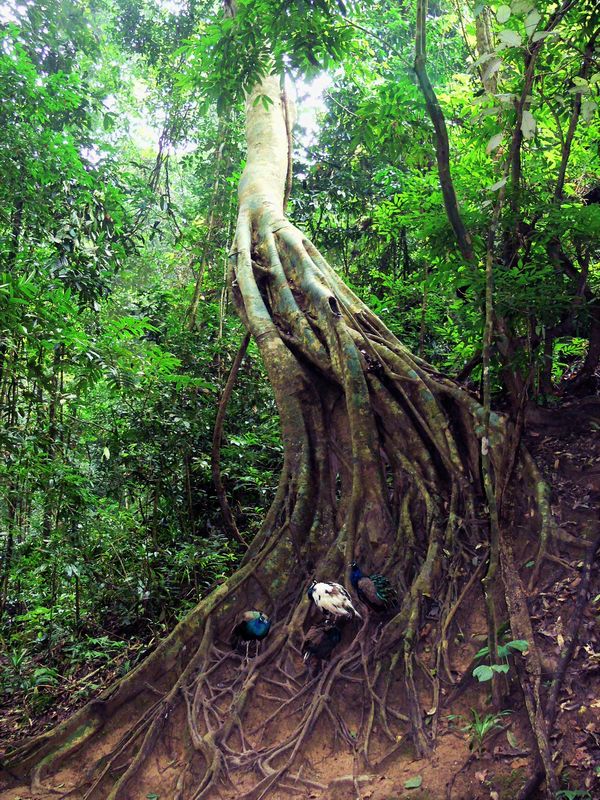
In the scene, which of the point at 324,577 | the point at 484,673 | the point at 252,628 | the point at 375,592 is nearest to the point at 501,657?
the point at 484,673

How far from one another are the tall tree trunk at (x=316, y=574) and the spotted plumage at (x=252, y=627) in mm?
78

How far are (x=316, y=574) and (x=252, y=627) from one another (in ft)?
1.63

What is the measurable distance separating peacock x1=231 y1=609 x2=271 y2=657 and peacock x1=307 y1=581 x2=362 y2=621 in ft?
1.27

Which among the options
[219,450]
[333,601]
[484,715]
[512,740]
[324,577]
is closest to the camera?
[512,740]

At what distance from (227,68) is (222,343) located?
9.39 feet

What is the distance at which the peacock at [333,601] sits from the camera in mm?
3277

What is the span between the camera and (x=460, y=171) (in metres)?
4.42

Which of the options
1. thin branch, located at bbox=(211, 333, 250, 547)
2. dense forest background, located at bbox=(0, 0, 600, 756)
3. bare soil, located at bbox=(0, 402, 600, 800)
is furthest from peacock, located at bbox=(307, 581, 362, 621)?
thin branch, located at bbox=(211, 333, 250, 547)

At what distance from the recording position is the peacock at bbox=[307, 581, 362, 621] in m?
3.28

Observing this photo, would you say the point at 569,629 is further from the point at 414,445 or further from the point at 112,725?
the point at 112,725

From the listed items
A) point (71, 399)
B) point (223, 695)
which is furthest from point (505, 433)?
point (71, 399)

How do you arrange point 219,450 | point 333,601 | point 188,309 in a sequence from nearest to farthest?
point 333,601, point 219,450, point 188,309

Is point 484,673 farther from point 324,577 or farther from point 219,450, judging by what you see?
point 219,450

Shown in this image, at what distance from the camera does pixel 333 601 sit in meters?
3.28
